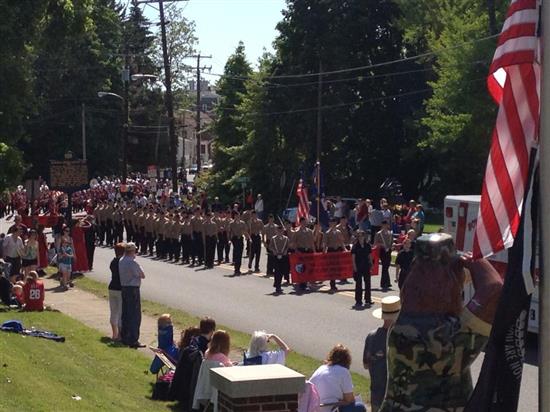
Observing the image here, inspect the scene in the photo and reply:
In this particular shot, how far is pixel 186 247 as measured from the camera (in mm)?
35031

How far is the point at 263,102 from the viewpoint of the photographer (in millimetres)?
58688

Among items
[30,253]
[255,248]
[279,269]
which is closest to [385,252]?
[279,269]

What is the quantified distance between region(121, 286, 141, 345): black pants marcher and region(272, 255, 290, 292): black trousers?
8.51 m

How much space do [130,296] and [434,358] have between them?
1370 centimetres

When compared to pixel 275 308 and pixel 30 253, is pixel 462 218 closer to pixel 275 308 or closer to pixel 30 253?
pixel 275 308

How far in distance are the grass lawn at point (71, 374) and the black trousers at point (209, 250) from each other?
13.9m

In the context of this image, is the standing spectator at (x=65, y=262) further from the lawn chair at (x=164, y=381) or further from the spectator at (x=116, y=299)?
the lawn chair at (x=164, y=381)

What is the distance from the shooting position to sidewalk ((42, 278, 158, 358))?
64.6ft

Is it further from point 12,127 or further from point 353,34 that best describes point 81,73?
point 12,127

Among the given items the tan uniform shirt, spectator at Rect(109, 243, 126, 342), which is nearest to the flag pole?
spectator at Rect(109, 243, 126, 342)

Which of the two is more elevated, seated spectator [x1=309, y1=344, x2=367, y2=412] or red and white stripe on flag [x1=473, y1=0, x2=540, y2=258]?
red and white stripe on flag [x1=473, y1=0, x2=540, y2=258]

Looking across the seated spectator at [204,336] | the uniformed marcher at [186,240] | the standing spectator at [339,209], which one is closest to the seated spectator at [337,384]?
the seated spectator at [204,336]

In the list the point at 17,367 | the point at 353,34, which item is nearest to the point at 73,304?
the point at 17,367

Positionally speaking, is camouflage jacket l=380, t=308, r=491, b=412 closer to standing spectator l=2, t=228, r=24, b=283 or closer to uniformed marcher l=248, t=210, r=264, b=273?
standing spectator l=2, t=228, r=24, b=283
